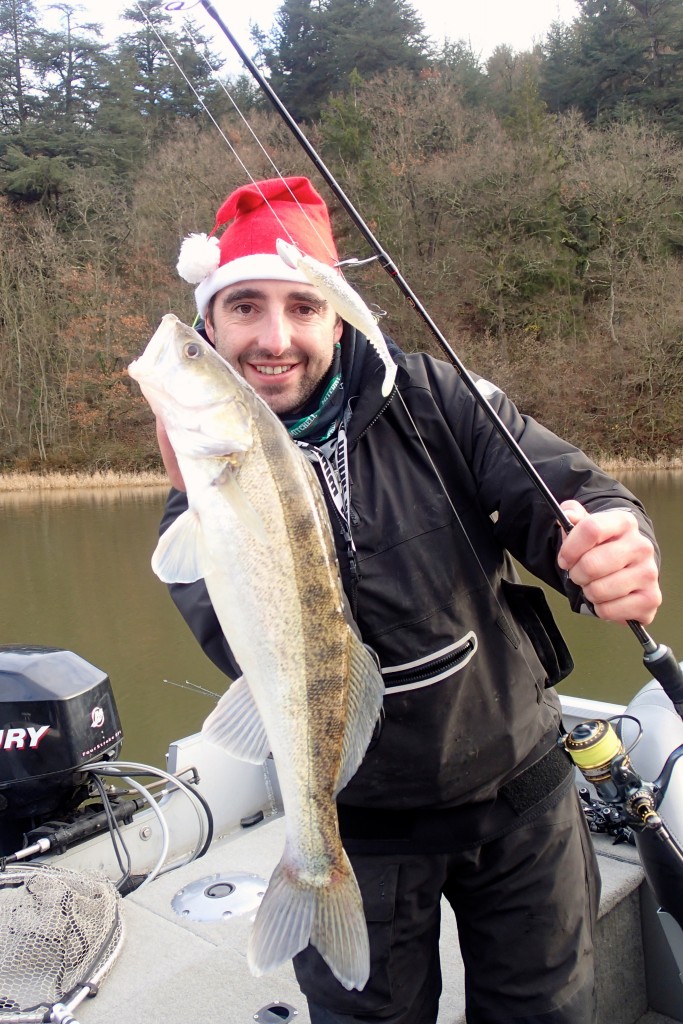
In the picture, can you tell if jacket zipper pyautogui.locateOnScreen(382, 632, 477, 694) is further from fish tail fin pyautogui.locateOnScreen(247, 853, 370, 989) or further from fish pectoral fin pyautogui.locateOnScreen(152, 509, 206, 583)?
fish pectoral fin pyautogui.locateOnScreen(152, 509, 206, 583)

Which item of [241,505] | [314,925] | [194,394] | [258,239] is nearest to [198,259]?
[258,239]

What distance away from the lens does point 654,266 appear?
27031 millimetres

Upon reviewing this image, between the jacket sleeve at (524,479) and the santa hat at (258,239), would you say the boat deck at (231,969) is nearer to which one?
the jacket sleeve at (524,479)

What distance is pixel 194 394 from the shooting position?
59.2 inches

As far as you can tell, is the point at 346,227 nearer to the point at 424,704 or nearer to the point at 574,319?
the point at 574,319

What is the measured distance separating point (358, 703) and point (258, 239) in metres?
1.30

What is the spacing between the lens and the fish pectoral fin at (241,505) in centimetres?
147

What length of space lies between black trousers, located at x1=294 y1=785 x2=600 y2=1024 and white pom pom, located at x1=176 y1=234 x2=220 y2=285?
1.59 meters

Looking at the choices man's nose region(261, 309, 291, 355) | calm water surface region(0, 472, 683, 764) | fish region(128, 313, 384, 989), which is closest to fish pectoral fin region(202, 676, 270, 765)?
fish region(128, 313, 384, 989)

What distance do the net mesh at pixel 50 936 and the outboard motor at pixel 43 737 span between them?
19.2 inches

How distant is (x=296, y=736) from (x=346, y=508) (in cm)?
58

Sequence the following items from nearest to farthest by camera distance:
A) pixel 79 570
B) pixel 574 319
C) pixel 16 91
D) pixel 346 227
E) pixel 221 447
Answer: pixel 221 447 → pixel 79 570 → pixel 346 227 → pixel 574 319 → pixel 16 91

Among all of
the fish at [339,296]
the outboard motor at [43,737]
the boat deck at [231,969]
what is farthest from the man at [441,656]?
Result: the outboard motor at [43,737]

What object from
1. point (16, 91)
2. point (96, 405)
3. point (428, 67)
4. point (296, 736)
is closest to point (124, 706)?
point (296, 736)
